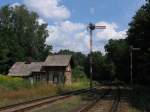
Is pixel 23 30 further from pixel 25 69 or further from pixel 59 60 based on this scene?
pixel 59 60

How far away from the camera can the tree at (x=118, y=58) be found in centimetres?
11106

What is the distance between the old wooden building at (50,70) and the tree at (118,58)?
2620 centimetres

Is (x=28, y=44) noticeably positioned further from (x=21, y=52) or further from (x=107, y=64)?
(x=107, y=64)

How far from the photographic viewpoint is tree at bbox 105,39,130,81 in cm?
11106

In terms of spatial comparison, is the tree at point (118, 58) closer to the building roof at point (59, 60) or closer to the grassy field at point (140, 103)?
the building roof at point (59, 60)

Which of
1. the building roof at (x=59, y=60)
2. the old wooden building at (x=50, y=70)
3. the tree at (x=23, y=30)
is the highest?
the tree at (x=23, y=30)

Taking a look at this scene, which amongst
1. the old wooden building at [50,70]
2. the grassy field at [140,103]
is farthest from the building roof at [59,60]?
the grassy field at [140,103]

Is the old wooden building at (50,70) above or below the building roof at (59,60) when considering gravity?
below

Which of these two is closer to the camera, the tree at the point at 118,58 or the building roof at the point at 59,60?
the building roof at the point at 59,60

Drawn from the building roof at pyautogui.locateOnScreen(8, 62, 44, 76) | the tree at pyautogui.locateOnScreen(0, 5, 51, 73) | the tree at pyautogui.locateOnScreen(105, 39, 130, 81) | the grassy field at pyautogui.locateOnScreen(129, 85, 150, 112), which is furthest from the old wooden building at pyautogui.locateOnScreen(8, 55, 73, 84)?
the grassy field at pyautogui.locateOnScreen(129, 85, 150, 112)

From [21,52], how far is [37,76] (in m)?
30.2

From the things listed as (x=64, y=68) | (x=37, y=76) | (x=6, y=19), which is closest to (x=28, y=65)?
(x=37, y=76)

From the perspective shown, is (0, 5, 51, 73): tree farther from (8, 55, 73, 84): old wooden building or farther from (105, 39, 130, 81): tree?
(8, 55, 73, 84): old wooden building

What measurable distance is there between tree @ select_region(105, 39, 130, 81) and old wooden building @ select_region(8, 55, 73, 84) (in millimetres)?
26197
